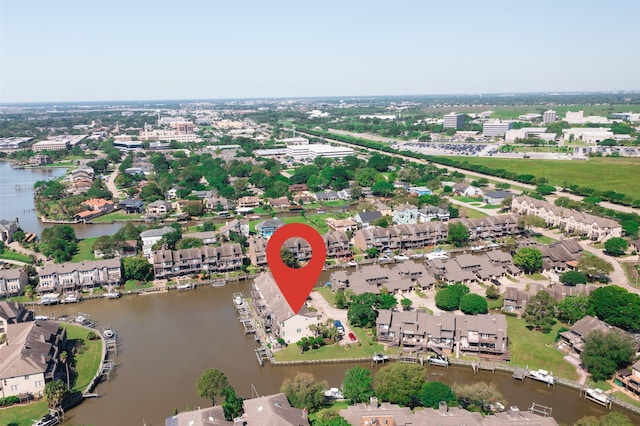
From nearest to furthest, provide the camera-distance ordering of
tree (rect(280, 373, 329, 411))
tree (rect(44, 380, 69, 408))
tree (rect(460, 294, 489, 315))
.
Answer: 1. tree (rect(280, 373, 329, 411))
2. tree (rect(44, 380, 69, 408))
3. tree (rect(460, 294, 489, 315))

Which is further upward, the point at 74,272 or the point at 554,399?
the point at 74,272

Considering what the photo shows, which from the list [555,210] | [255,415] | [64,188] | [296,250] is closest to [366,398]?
[255,415]

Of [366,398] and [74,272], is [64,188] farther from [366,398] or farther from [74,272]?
[366,398]

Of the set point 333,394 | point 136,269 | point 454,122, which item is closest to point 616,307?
point 333,394

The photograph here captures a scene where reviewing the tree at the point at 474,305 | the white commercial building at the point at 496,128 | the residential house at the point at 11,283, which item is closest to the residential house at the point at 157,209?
the residential house at the point at 11,283

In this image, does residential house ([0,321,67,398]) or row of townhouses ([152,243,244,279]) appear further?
row of townhouses ([152,243,244,279])

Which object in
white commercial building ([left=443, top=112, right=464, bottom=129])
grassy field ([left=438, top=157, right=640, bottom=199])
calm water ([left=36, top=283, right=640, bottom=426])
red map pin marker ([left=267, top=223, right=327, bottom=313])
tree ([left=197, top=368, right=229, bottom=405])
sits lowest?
calm water ([left=36, top=283, right=640, bottom=426])

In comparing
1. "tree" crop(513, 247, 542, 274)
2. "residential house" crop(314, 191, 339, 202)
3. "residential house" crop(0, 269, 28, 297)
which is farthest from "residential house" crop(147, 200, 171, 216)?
"tree" crop(513, 247, 542, 274)

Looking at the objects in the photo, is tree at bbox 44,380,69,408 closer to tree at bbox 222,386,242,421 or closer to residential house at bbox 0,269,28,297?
tree at bbox 222,386,242,421
